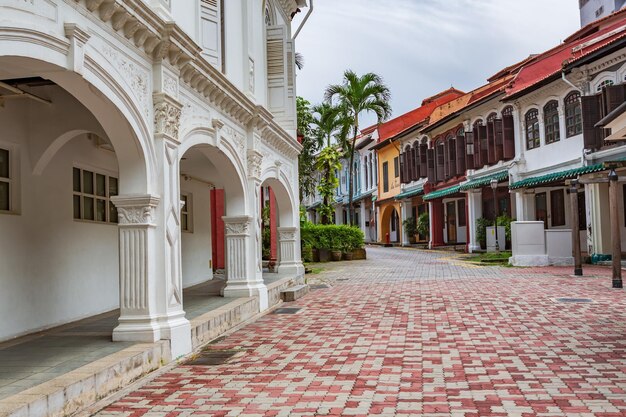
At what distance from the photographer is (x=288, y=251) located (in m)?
16.5

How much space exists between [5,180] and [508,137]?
66.5 ft

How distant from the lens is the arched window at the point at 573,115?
66.5 feet

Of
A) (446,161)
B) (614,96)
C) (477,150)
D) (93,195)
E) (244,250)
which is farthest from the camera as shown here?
(446,161)

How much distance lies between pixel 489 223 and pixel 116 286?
19286mm

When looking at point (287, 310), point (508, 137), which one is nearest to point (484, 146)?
point (508, 137)

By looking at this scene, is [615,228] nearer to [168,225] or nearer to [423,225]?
[168,225]

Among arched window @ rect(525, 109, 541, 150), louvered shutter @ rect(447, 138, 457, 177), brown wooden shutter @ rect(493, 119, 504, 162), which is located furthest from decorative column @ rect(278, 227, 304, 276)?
louvered shutter @ rect(447, 138, 457, 177)

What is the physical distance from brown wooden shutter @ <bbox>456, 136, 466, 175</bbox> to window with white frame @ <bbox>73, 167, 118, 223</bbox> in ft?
67.3

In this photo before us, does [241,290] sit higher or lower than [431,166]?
lower

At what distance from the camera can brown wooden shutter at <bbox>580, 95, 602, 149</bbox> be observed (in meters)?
19.0

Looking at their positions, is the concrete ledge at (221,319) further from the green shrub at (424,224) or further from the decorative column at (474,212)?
the green shrub at (424,224)

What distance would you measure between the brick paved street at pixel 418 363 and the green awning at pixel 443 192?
15.7m

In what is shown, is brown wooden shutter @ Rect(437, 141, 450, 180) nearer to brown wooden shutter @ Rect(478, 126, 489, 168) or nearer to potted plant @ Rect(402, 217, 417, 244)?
brown wooden shutter @ Rect(478, 126, 489, 168)

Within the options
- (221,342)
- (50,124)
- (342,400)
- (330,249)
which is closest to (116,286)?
(221,342)
